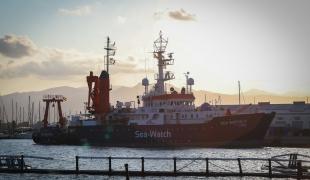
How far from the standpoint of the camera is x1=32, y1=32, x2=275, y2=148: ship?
255ft

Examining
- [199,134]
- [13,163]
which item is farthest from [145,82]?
[13,163]

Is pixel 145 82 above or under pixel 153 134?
above

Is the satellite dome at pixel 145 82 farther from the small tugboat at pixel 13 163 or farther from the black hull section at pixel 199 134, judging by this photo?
the small tugboat at pixel 13 163

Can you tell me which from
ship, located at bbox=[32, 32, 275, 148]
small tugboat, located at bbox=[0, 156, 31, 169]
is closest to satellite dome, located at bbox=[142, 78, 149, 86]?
ship, located at bbox=[32, 32, 275, 148]

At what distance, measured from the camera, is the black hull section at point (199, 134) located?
77.4 metres

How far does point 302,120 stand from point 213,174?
270ft

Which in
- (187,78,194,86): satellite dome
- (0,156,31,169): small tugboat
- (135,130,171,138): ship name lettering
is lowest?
(0,156,31,169): small tugboat

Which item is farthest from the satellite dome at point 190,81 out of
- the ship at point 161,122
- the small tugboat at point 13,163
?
the small tugboat at point 13,163

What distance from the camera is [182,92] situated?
83.9 meters

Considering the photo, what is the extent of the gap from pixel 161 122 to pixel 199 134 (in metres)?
6.96

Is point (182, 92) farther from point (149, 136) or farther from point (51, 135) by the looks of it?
point (51, 135)

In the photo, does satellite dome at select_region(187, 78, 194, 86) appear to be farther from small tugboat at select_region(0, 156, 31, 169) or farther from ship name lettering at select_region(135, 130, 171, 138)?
small tugboat at select_region(0, 156, 31, 169)

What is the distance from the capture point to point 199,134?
78312 mm

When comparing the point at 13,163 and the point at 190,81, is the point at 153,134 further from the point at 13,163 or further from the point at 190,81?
the point at 13,163
